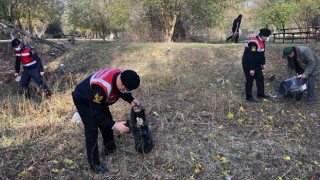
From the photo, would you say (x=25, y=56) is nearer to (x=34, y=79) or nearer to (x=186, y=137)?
(x=34, y=79)

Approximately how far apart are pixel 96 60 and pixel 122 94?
7898mm

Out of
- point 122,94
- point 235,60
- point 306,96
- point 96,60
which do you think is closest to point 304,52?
point 306,96

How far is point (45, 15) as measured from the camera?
2084 centimetres

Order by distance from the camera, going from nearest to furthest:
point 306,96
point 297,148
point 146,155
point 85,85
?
point 85,85 < point 146,155 < point 297,148 < point 306,96

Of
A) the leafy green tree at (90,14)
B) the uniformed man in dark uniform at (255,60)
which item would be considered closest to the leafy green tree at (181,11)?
the leafy green tree at (90,14)

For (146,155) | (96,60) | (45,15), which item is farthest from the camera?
(45,15)

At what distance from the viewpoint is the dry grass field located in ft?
14.1

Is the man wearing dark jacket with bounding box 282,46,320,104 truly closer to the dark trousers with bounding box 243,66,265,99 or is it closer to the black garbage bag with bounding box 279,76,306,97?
the black garbage bag with bounding box 279,76,306,97

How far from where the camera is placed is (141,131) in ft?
14.5

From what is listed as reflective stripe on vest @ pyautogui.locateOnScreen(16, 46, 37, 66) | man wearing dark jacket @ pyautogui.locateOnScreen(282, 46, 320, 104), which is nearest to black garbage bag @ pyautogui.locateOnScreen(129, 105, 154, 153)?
man wearing dark jacket @ pyautogui.locateOnScreen(282, 46, 320, 104)

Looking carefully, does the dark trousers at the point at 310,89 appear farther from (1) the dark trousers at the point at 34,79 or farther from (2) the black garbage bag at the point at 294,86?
(1) the dark trousers at the point at 34,79

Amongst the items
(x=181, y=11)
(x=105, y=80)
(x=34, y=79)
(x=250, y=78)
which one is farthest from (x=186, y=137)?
(x=181, y=11)

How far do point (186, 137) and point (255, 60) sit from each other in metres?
2.55

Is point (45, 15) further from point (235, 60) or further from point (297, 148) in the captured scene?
point (297, 148)
